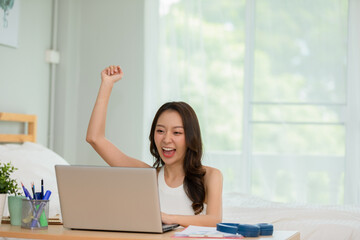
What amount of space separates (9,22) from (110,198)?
2305 millimetres

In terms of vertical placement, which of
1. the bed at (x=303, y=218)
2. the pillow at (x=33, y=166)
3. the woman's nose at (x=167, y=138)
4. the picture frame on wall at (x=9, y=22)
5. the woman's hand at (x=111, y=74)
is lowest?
the bed at (x=303, y=218)

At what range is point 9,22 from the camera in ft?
11.4

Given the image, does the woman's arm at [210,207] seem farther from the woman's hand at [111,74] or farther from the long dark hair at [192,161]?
the woman's hand at [111,74]

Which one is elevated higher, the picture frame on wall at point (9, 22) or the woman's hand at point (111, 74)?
the picture frame on wall at point (9, 22)

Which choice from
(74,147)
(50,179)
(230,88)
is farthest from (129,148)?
(50,179)

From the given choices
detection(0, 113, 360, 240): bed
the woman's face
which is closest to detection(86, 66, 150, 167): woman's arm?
the woman's face

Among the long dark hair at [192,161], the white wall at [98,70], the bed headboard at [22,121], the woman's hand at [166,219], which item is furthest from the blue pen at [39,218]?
the white wall at [98,70]

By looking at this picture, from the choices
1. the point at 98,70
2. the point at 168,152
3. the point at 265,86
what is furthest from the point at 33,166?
the point at 265,86

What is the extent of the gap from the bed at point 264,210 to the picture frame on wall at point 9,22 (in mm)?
710

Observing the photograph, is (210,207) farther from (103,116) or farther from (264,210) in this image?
(264,210)

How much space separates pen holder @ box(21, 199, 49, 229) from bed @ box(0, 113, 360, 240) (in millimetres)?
525

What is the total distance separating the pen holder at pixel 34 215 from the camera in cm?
156

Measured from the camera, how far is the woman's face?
1933mm

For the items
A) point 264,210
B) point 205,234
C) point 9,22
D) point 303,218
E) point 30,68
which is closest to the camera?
point 205,234
